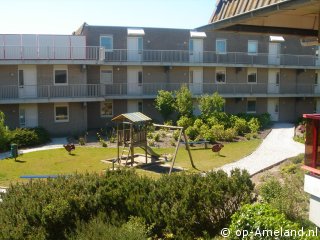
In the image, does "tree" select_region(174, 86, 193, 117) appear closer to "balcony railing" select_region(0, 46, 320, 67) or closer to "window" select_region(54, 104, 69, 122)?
"balcony railing" select_region(0, 46, 320, 67)

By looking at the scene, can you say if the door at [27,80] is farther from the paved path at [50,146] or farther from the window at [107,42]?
the window at [107,42]

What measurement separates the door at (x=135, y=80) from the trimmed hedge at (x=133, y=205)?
25658mm

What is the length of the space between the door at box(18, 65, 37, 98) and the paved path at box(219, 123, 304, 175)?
16767mm

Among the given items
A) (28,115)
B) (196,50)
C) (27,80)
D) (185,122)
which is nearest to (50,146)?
(28,115)

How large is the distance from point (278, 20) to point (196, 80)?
106 feet

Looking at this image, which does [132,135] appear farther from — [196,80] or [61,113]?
[196,80]

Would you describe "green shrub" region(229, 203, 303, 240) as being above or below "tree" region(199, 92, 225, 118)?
below

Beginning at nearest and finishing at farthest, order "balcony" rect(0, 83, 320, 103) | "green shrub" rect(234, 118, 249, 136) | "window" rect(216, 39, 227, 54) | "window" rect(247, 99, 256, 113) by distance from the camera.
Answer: "balcony" rect(0, 83, 320, 103), "green shrub" rect(234, 118, 249, 136), "window" rect(216, 39, 227, 54), "window" rect(247, 99, 256, 113)

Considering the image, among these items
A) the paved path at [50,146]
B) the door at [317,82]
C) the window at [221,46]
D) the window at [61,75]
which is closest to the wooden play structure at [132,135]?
the paved path at [50,146]

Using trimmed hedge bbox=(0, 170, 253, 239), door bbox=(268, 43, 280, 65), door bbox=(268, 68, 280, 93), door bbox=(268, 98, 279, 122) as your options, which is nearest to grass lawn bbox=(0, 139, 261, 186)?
trimmed hedge bbox=(0, 170, 253, 239)

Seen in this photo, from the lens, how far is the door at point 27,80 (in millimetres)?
31609

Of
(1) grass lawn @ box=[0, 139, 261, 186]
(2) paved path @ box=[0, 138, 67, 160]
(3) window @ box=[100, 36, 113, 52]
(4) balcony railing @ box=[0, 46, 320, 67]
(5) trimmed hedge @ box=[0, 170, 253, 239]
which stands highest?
(3) window @ box=[100, 36, 113, 52]

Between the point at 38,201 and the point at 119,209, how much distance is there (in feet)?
7.04

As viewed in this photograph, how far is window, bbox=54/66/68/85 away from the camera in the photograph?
3262 cm
